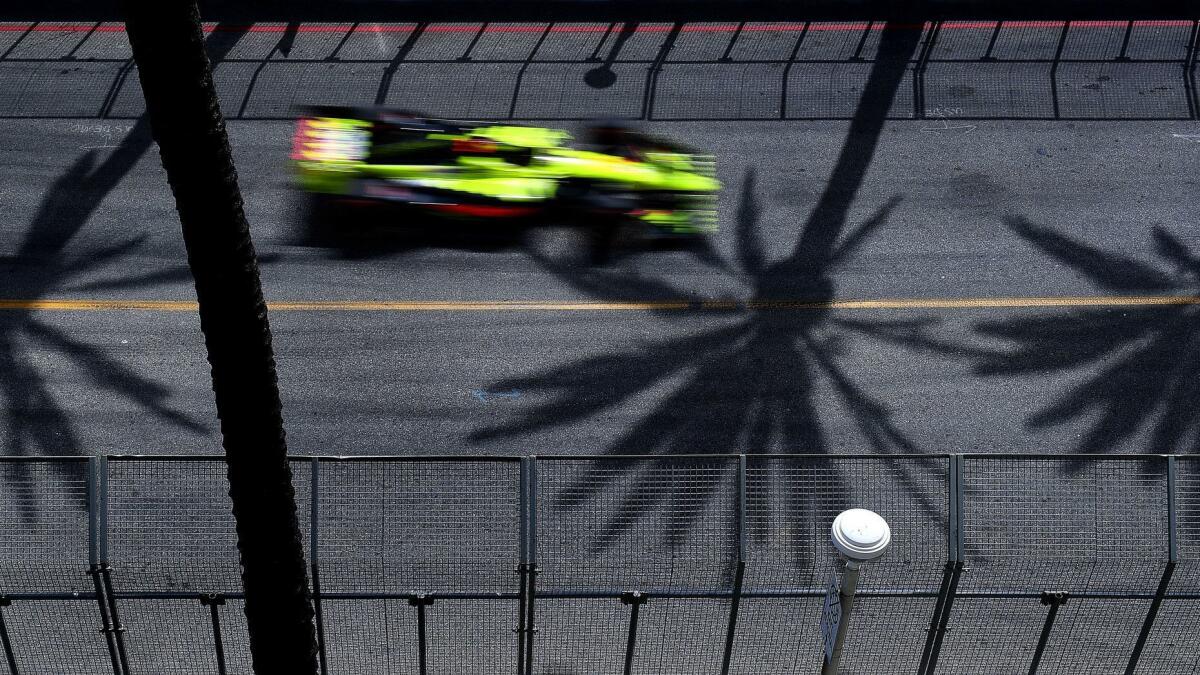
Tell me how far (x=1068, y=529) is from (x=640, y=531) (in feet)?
10.8

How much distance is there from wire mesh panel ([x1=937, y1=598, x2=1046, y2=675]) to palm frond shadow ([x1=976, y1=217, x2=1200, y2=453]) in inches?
131

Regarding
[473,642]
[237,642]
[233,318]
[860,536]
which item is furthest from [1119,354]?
[233,318]

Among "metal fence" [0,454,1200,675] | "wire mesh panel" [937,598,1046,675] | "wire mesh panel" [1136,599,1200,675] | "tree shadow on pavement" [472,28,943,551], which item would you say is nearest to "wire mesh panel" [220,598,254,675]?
"metal fence" [0,454,1200,675]

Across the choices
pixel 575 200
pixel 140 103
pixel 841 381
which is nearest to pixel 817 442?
pixel 841 381

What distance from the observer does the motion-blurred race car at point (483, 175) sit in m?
16.2

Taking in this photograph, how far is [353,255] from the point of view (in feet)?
53.2

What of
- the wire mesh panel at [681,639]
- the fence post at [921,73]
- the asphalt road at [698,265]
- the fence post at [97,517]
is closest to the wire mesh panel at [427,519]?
the wire mesh panel at [681,639]

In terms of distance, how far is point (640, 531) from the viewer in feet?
35.0

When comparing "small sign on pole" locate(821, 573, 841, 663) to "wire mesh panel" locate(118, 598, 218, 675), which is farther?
"wire mesh panel" locate(118, 598, 218, 675)

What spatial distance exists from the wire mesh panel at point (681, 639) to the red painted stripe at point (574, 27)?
11128 mm

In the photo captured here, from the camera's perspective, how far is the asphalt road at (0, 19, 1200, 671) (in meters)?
14.2

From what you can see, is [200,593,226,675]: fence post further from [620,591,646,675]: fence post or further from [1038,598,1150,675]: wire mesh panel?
[1038,598,1150,675]: wire mesh panel

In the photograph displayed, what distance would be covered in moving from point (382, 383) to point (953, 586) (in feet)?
22.3

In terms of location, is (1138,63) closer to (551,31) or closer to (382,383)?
(551,31)
